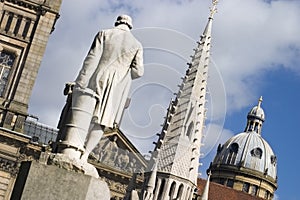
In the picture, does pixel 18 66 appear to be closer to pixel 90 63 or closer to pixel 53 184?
pixel 90 63

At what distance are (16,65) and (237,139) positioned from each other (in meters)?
58.3

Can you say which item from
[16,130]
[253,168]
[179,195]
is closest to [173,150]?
[179,195]

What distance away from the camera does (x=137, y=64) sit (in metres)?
9.76

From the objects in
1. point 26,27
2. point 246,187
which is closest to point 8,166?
point 26,27

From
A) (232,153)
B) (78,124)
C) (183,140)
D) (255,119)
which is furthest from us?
(255,119)

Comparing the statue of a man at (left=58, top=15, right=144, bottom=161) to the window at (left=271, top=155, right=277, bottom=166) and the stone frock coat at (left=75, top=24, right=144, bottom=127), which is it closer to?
the stone frock coat at (left=75, top=24, right=144, bottom=127)

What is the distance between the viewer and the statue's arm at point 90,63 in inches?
368

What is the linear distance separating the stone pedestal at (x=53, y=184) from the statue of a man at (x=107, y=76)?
76 cm

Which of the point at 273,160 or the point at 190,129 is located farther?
the point at 273,160

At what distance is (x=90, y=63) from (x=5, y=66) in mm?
30918

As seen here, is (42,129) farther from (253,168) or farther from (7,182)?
(253,168)

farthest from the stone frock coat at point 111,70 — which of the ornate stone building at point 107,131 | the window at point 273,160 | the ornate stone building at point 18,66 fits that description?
the window at point 273,160

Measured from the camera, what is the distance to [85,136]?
928 cm

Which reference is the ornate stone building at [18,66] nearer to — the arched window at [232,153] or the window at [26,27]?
the window at [26,27]
